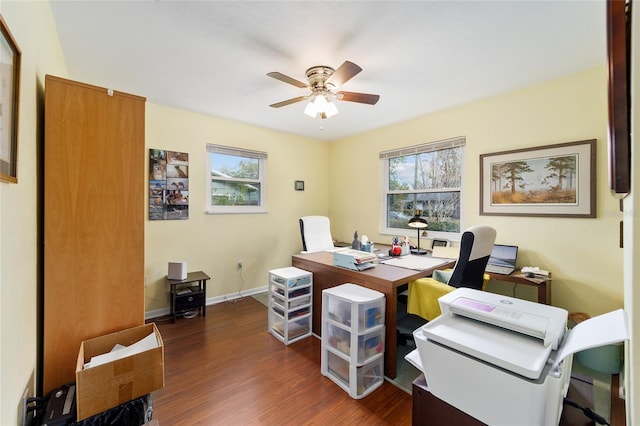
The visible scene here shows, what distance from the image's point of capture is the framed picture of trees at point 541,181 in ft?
7.46

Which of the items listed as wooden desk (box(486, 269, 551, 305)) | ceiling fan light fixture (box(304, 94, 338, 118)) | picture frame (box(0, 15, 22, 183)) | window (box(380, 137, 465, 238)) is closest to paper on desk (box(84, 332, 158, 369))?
picture frame (box(0, 15, 22, 183))

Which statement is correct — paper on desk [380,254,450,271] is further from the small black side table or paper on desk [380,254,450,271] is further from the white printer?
the small black side table

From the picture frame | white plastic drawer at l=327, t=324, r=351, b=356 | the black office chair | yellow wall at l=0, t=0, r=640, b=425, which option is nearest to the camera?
the picture frame

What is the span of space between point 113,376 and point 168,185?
2317 mm

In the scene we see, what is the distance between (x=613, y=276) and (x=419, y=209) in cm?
185

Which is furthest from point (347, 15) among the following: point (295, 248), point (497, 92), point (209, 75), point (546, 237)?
point (295, 248)

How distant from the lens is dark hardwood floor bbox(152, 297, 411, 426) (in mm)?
1594

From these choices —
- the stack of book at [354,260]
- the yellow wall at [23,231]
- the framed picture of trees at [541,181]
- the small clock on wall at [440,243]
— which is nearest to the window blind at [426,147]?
the framed picture of trees at [541,181]

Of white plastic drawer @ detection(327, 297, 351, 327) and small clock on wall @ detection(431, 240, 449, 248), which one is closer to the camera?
white plastic drawer @ detection(327, 297, 351, 327)

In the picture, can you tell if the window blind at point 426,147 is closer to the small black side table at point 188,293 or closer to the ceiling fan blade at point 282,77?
the ceiling fan blade at point 282,77

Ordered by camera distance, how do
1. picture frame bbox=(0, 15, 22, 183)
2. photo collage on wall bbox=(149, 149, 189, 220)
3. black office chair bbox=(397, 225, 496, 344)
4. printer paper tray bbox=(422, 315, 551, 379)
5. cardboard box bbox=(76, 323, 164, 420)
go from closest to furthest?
printer paper tray bbox=(422, 315, 551, 379)
picture frame bbox=(0, 15, 22, 183)
cardboard box bbox=(76, 323, 164, 420)
black office chair bbox=(397, 225, 496, 344)
photo collage on wall bbox=(149, 149, 189, 220)

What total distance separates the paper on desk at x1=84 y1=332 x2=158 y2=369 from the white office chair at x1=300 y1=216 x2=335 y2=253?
77.1 inches

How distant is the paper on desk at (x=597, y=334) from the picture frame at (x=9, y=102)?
1.74 meters

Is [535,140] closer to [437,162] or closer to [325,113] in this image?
[437,162]
